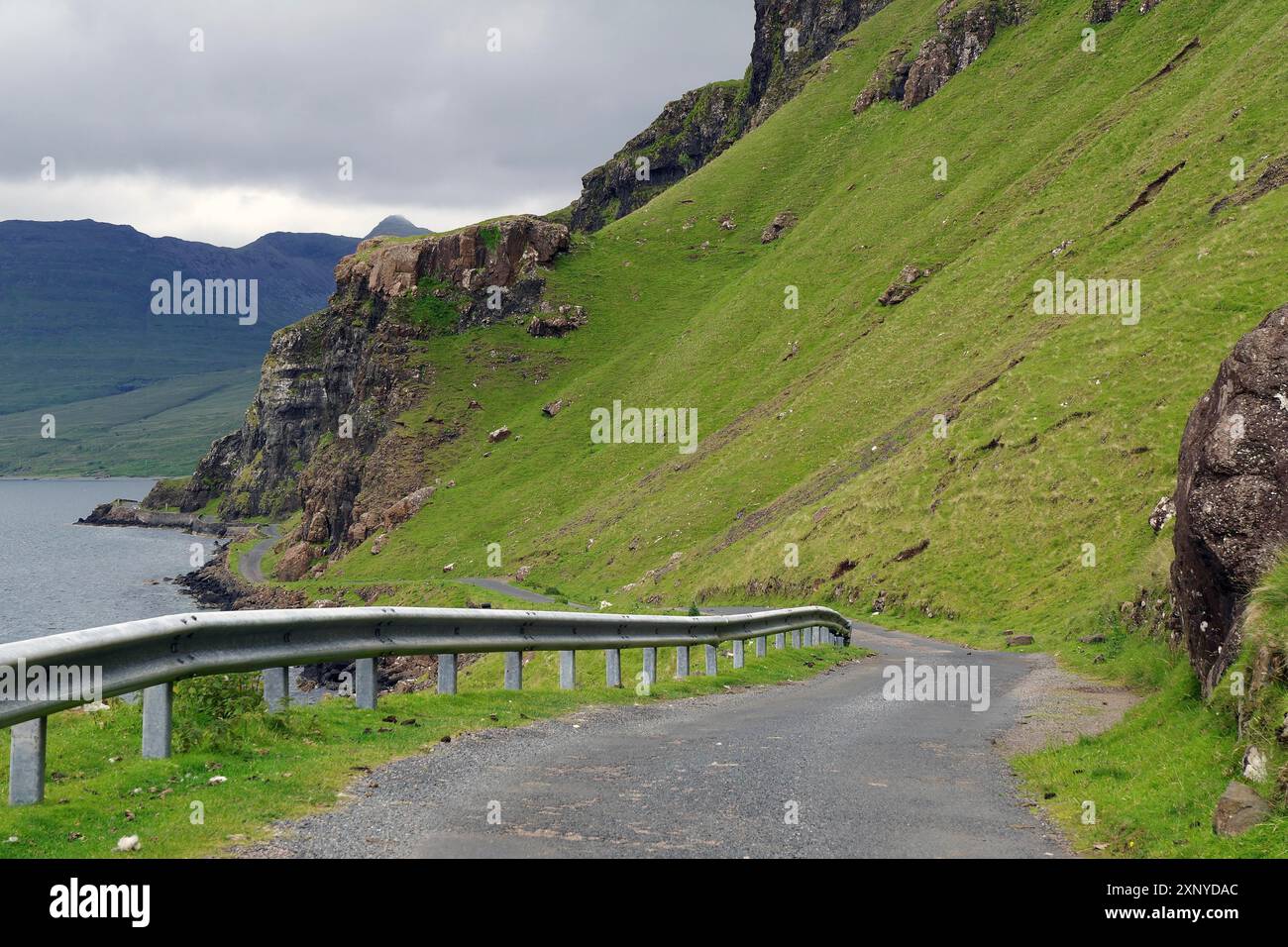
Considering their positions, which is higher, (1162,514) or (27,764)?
(27,764)

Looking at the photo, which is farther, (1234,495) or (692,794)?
(1234,495)

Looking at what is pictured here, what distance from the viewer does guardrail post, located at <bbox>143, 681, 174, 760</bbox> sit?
8.95 meters

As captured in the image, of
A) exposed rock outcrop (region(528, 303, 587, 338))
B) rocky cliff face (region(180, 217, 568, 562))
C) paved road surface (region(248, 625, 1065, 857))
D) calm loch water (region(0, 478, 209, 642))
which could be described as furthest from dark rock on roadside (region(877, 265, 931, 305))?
paved road surface (region(248, 625, 1065, 857))

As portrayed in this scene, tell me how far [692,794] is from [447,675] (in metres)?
5.44

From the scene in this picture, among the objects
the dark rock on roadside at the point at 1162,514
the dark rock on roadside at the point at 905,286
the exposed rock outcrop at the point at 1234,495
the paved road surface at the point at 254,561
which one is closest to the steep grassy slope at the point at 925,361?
the dark rock on roadside at the point at 905,286

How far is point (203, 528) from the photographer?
189125 millimetres

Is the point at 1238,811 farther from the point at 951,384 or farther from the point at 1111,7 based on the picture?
the point at 1111,7

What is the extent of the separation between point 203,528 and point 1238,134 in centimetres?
16857

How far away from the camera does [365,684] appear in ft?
40.8

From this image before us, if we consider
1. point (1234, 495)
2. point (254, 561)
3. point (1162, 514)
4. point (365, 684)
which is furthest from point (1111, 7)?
point (365, 684)

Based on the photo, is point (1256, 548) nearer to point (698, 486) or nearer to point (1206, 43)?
point (698, 486)

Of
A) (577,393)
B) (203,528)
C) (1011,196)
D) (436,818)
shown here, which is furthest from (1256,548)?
(203,528)

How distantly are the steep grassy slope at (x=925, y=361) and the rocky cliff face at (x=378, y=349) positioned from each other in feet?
14.1

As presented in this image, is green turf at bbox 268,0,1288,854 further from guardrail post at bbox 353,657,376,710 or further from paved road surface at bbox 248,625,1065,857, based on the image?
guardrail post at bbox 353,657,376,710
